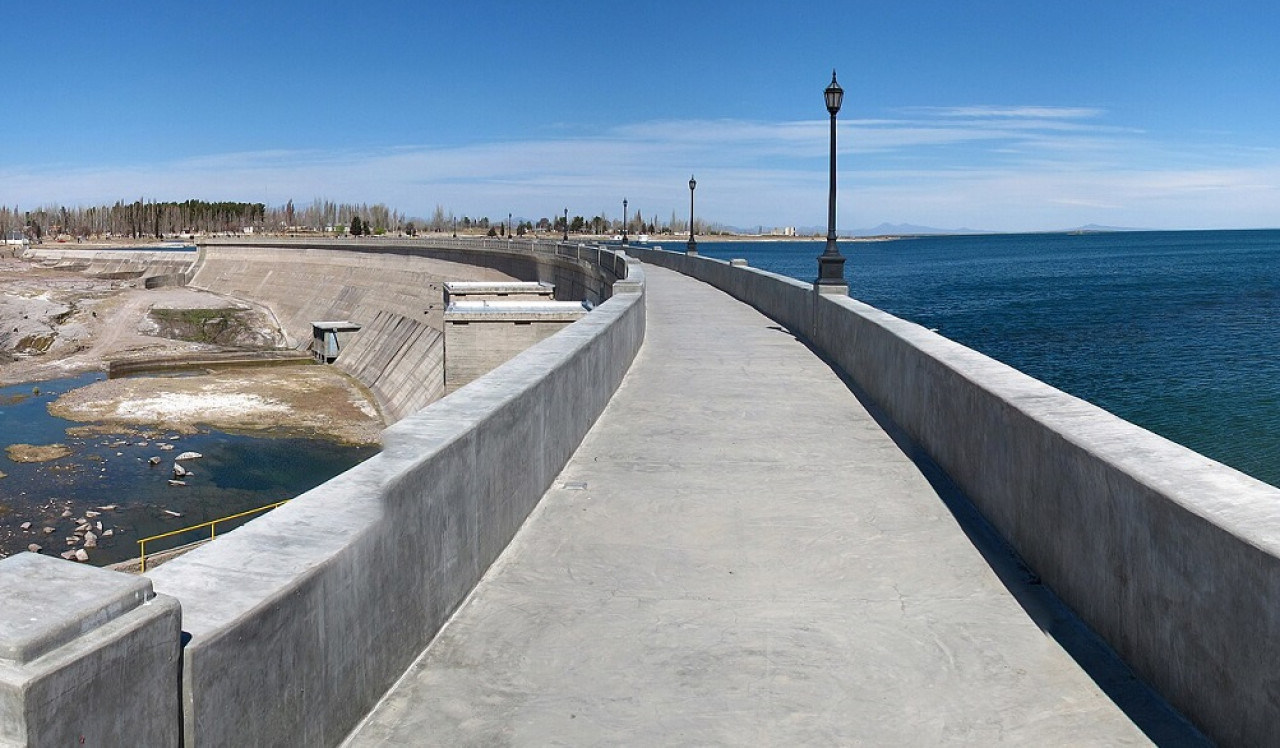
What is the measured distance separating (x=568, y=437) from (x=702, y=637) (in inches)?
145

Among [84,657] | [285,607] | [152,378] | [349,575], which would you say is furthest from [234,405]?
[84,657]

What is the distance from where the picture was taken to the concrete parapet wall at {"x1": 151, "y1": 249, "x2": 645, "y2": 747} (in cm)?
301

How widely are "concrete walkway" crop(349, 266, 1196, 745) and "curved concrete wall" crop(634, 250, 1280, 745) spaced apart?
0.21 metres

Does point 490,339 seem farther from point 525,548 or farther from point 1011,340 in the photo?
point 1011,340

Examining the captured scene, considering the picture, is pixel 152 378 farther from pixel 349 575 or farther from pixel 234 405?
pixel 349 575

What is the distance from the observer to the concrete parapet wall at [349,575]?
3.01 m

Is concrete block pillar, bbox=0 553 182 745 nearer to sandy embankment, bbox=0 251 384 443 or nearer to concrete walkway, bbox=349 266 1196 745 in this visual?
concrete walkway, bbox=349 266 1196 745

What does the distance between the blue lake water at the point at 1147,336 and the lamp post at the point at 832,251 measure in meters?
13.1

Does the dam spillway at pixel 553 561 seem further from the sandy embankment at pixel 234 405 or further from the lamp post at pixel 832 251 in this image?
the sandy embankment at pixel 234 405

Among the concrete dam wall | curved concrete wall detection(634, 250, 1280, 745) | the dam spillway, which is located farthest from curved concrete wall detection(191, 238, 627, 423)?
the concrete dam wall

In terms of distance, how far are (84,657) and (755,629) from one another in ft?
11.3

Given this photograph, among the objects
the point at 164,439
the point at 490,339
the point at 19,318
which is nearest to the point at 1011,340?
the point at 490,339

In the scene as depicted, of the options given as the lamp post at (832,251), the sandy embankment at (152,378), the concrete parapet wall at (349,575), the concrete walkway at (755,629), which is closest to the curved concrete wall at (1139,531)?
the concrete walkway at (755,629)

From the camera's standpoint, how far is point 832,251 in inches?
707
